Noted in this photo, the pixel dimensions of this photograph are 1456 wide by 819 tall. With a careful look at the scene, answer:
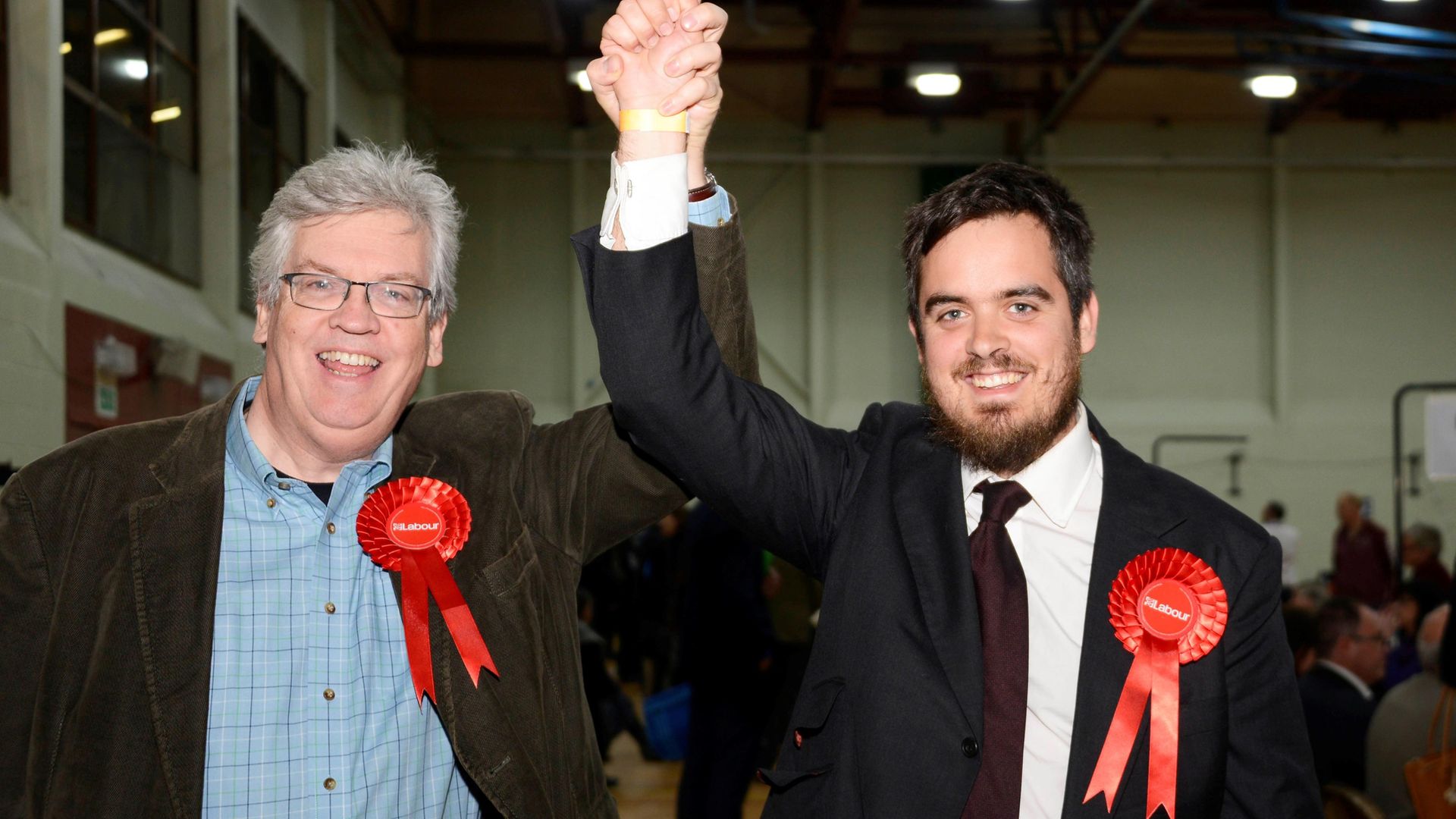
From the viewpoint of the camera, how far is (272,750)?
160 cm

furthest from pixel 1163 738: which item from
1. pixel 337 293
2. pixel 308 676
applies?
pixel 337 293

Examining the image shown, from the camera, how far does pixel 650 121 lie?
4.71 feet

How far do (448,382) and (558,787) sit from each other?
39.7ft

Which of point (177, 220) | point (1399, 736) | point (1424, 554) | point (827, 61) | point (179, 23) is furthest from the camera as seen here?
point (827, 61)

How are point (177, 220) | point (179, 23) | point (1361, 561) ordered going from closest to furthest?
1. point (177, 220)
2. point (179, 23)
3. point (1361, 561)

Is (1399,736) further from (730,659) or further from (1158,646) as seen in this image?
(1158,646)

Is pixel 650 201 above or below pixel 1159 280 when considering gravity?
below

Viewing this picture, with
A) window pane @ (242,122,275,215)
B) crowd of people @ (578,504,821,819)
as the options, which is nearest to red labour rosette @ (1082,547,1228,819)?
crowd of people @ (578,504,821,819)

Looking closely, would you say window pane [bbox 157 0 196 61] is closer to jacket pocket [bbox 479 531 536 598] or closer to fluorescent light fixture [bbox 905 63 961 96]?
fluorescent light fixture [bbox 905 63 961 96]

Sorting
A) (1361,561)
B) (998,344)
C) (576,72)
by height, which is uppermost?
(576,72)

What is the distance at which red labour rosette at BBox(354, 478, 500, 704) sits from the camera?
5.46ft

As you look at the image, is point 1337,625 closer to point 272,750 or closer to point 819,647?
point 819,647

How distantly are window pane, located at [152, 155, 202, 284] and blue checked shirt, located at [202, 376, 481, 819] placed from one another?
5.78m

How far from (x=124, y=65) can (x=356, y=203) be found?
A: 18.2 feet
